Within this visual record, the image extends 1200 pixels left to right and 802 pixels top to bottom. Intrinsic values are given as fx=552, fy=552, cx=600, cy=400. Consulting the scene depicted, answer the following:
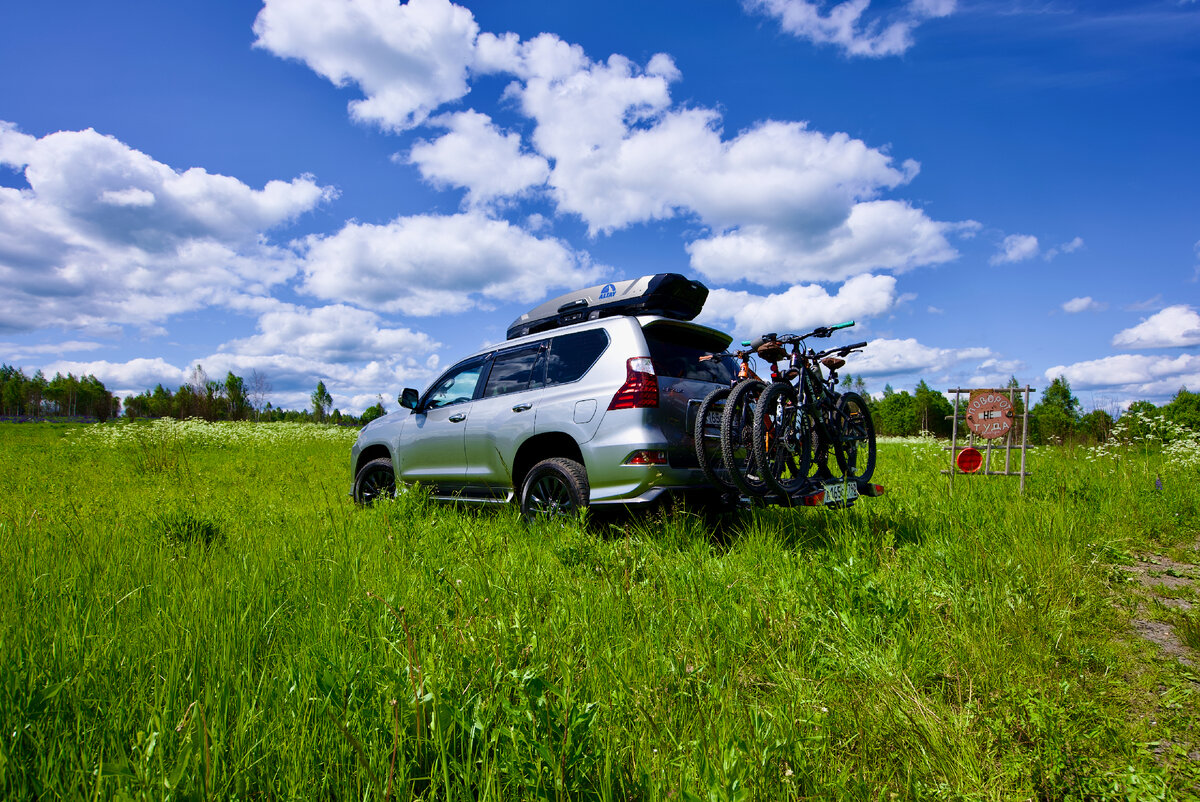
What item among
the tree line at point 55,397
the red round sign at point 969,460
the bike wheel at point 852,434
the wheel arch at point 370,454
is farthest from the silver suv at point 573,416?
the tree line at point 55,397

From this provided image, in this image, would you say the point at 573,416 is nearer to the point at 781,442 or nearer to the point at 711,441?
the point at 711,441

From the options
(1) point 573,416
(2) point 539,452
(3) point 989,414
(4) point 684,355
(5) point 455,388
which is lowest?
(2) point 539,452

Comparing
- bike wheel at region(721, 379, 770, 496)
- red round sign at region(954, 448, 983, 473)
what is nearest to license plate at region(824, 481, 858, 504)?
bike wheel at region(721, 379, 770, 496)

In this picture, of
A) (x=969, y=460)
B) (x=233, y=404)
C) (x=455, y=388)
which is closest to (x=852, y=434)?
(x=455, y=388)

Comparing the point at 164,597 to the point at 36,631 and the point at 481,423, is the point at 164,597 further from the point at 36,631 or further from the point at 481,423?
the point at 481,423

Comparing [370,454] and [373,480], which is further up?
[370,454]

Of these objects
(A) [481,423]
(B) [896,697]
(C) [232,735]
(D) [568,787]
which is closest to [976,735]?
(B) [896,697]

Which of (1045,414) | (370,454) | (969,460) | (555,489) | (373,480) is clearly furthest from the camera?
(1045,414)

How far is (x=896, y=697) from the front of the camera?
2119mm

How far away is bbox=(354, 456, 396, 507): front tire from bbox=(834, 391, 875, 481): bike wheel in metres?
5.13

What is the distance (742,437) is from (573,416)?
1.40 m

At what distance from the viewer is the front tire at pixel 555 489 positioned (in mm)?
4512

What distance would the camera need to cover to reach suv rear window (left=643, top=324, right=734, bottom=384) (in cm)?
469

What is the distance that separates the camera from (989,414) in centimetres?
881
